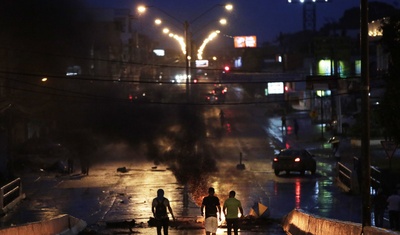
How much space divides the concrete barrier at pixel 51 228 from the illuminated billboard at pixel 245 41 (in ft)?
381

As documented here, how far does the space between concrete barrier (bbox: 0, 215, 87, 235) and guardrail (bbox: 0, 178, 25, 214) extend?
574 centimetres

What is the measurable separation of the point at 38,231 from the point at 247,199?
1334cm

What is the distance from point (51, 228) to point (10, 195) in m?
11.8

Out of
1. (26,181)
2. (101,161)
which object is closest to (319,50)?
(101,161)

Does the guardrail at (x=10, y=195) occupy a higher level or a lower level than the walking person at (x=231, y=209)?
lower

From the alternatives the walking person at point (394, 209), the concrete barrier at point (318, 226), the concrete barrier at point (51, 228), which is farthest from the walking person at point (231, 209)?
the walking person at point (394, 209)

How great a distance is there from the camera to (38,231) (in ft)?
54.2

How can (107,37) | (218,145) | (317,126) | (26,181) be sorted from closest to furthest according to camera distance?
(26,181) < (218,145) < (317,126) < (107,37)

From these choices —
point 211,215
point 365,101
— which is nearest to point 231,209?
point 211,215

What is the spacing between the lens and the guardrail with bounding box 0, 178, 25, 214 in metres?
26.1

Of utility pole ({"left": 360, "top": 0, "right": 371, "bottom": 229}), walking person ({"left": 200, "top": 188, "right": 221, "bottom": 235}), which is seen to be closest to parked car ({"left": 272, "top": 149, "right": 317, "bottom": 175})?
walking person ({"left": 200, "top": 188, "right": 221, "bottom": 235})

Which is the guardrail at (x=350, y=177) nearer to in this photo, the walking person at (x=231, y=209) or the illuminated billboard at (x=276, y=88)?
the walking person at (x=231, y=209)

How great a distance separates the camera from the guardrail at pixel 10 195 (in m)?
26.1

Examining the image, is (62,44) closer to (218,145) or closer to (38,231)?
(218,145)
